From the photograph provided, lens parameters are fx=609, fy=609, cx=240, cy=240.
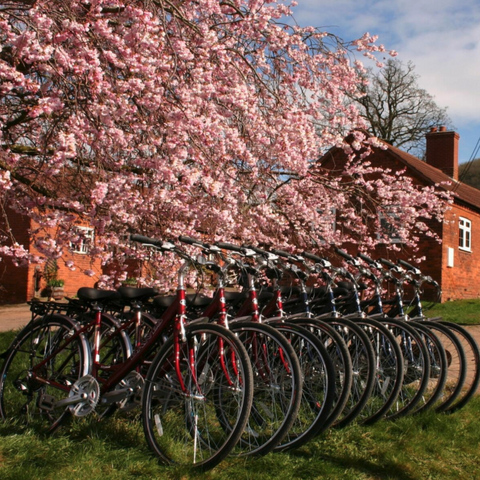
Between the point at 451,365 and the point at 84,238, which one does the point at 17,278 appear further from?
the point at 451,365

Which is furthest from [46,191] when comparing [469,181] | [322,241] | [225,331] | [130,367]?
[469,181]

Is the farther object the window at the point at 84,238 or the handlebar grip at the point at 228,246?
the window at the point at 84,238

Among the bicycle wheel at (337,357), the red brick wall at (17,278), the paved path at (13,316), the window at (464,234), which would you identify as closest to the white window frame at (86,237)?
the bicycle wheel at (337,357)

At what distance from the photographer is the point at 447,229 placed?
2070cm

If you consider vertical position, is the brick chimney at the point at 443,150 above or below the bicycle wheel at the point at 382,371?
above

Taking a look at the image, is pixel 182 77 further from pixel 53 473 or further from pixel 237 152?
pixel 53 473

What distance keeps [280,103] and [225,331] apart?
525 centimetres

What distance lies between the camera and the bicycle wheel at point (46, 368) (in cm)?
403

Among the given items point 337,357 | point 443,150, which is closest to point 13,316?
point 337,357

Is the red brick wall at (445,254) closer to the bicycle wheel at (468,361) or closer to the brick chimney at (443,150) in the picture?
the brick chimney at (443,150)

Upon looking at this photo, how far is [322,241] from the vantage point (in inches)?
410

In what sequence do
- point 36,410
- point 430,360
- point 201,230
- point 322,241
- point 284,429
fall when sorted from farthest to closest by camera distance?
point 322,241 < point 201,230 < point 430,360 < point 36,410 < point 284,429

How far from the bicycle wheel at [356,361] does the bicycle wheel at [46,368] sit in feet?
5.63

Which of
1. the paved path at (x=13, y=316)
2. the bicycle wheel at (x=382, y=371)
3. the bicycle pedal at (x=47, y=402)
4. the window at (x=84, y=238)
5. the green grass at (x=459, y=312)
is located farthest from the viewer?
the green grass at (x=459, y=312)
